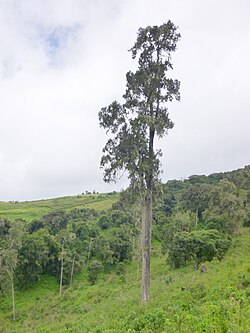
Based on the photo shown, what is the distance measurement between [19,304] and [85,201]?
83.7 metres

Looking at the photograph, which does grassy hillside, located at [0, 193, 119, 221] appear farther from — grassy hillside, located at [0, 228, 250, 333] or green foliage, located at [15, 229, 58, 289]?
grassy hillside, located at [0, 228, 250, 333]

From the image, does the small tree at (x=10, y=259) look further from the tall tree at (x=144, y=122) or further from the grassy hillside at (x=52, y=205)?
the grassy hillside at (x=52, y=205)

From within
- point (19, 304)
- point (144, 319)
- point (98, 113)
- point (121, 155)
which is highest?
→ point (98, 113)

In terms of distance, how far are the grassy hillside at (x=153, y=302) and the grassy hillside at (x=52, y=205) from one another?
49715mm

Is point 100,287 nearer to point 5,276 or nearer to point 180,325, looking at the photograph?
point 5,276

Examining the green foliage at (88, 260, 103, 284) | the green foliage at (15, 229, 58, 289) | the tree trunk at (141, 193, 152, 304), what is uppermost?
the tree trunk at (141, 193, 152, 304)

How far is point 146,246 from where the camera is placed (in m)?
15.5

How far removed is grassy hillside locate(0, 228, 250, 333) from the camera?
24.8ft

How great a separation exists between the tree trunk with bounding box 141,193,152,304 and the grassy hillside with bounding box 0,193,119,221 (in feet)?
259

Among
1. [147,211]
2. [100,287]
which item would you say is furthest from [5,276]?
[147,211]

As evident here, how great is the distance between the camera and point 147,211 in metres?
15.9

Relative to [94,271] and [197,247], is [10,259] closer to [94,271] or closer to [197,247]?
[94,271]

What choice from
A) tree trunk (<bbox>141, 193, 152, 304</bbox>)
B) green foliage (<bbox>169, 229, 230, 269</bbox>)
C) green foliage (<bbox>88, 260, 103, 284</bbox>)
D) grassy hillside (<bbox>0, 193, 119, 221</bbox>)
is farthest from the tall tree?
grassy hillside (<bbox>0, 193, 119, 221</bbox>)

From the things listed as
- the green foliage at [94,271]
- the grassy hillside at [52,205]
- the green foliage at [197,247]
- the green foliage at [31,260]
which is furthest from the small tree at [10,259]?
the grassy hillside at [52,205]
